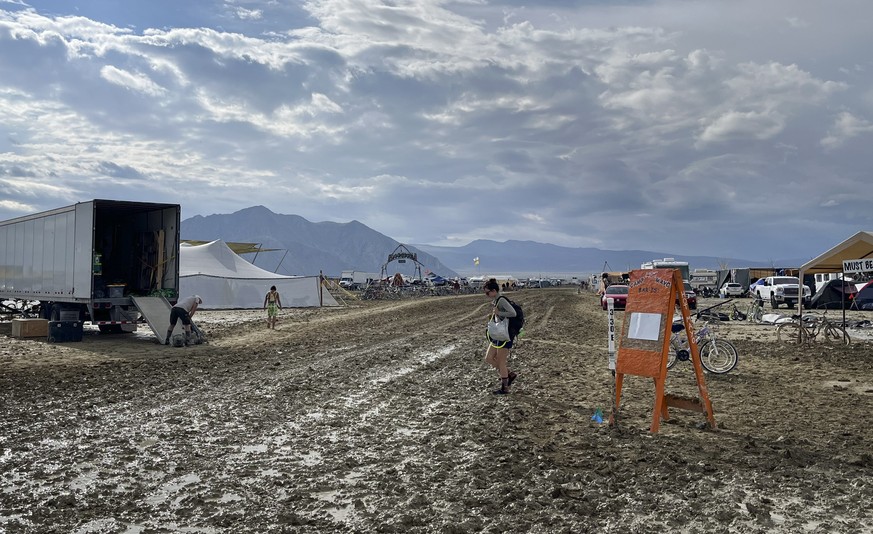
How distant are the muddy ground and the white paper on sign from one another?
43.5 inches

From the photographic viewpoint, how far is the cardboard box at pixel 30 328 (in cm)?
2056

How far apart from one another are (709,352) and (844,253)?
9.31 meters

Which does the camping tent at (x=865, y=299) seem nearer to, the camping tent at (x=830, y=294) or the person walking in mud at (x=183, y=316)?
the camping tent at (x=830, y=294)

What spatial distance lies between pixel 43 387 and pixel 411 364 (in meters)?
6.61

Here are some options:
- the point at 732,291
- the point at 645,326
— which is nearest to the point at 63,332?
the point at 645,326

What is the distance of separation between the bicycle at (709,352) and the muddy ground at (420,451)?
32cm

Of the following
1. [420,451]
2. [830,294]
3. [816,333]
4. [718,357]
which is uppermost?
[830,294]

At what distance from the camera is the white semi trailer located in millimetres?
19609

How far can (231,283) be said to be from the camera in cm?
3869

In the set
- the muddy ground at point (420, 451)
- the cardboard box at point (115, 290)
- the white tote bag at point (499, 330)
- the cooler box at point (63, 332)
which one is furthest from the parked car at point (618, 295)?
the white tote bag at point (499, 330)

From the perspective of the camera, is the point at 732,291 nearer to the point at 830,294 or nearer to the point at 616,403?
the point at 830,294

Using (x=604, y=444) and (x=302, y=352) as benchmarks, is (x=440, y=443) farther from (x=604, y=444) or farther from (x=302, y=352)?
(x=302, y=352)

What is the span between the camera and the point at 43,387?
11203 millimetres

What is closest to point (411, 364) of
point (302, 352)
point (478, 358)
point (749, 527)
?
point (478, 358)
